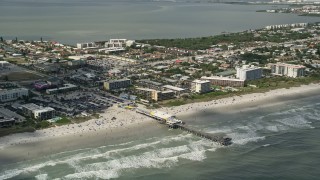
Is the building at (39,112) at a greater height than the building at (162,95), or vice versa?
the building at (162,95)

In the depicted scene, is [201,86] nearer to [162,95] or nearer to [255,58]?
[162,95]

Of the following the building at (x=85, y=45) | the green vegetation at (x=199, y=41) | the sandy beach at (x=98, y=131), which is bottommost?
the sandy beach at (x=98, y=131)

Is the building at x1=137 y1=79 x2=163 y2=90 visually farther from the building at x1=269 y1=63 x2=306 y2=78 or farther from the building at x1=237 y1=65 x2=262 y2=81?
the building at x1=269 y1=63 x2=306 y2=78

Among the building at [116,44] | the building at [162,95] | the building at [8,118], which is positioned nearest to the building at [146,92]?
the building at [162,95]

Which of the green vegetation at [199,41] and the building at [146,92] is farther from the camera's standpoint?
the green vegetation at [199,41]

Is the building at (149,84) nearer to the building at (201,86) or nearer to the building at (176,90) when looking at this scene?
the building at (176,90)

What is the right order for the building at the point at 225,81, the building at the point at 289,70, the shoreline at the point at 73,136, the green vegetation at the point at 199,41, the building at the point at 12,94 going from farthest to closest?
1. the green vegetation at the point at 199,41
2. the building at the point at 289,70
3. the building at the point at 225,81
4. the building at the point at 12,94
5. the shoreline at the point at 73,136

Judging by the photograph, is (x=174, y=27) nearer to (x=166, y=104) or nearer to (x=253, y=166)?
(x=166, y=104)
